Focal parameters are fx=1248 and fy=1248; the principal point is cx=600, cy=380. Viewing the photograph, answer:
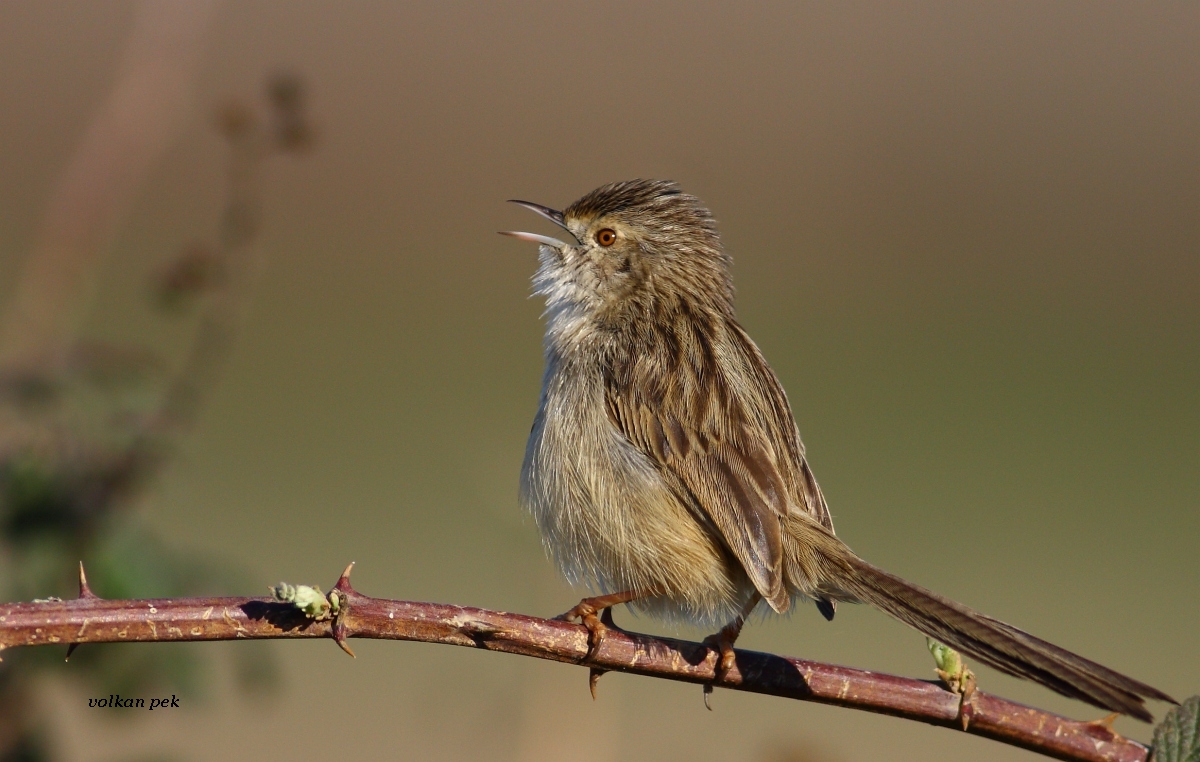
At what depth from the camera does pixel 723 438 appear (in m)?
3.59

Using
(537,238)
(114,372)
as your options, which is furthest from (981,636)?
(114,372)

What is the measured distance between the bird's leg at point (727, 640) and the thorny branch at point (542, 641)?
20 millimetres

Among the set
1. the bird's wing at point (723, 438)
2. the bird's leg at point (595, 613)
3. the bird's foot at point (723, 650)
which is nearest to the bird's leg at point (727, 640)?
the bird's foot at point (723, 650)

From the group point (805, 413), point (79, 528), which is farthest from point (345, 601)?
point (805, 413)

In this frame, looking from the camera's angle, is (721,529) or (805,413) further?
(805,413)

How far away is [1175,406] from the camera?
13.3m

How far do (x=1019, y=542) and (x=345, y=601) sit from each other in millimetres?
9071

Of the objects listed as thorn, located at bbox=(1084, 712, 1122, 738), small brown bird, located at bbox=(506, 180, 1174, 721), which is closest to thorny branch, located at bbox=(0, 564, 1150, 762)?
thorn, located at bbox=(1084, 712, 1122, 738)

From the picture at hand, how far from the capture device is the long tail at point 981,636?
2.51 metres

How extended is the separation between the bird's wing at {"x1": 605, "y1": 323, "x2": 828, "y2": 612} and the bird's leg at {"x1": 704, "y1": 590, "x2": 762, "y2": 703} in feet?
0.57

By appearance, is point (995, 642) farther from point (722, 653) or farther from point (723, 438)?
point (723, 438)

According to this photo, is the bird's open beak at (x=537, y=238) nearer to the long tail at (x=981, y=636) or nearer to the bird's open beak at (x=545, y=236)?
the bird's open beak at (x=545, y=236)

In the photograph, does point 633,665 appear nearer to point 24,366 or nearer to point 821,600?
point 821,600

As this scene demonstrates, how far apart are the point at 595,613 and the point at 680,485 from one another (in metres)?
0.45
